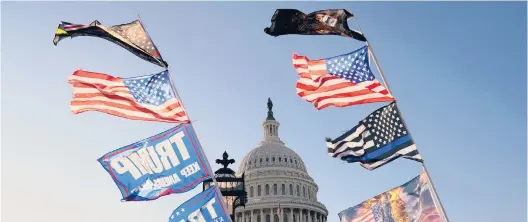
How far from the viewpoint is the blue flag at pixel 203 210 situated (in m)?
19.0

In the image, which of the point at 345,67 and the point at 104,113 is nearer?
the point at 104,113

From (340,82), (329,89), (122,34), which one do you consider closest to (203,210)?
(329,89)

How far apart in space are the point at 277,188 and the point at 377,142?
101232 millimetres

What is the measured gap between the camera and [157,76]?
20.1 meters

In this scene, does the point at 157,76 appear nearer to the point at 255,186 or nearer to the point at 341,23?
the point at 341,23

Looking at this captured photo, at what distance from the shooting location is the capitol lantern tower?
116562 millimetres

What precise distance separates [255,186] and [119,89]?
10224cm

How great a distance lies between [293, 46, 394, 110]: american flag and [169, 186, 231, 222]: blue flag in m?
4.73

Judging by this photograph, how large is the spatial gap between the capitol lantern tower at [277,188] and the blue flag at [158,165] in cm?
9505

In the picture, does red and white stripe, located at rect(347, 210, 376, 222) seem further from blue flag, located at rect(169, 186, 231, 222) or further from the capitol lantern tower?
the capitol lantern tower

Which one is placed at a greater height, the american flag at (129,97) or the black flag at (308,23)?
the black flag at (308,23)

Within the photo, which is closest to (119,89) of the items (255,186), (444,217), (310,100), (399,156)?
(310,100)

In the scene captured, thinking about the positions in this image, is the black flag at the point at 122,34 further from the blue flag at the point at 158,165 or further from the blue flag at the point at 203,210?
the blue flag at the point at 203,210

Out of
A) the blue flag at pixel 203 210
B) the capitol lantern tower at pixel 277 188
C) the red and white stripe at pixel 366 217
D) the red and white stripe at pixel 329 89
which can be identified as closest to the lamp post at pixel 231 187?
the red and white stripe at pixel 366 217
